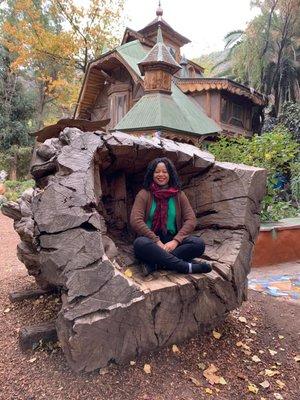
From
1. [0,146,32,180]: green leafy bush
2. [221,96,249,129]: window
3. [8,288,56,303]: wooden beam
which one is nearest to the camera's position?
[8,288,56,303]: wooden beam

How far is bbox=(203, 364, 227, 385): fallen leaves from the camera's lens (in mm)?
2416

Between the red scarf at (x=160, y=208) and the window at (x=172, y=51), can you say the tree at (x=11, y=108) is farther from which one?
the red scarf at (x=160, y=208)

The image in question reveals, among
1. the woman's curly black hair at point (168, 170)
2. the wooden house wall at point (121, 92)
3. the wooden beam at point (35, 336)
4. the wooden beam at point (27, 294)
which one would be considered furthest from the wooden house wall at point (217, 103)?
the wooden beam at point (35, 336)

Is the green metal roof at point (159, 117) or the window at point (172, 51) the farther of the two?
the window at point (172, 51)

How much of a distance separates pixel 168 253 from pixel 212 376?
962mm

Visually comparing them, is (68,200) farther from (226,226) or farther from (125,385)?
(226,226)

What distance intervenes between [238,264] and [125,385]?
1406mm

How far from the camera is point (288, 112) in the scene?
46.6 ft

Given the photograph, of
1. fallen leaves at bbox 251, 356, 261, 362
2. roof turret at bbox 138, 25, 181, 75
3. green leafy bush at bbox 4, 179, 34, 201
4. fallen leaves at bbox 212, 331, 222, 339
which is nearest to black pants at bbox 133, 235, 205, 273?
fallen leaves at bbox 212, 331, 222, 339

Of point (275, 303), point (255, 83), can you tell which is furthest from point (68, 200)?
point (255, 83)

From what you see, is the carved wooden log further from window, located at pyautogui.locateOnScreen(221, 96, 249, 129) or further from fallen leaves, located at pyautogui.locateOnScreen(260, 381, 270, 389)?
window, located at pyautogui.locateOnScreen(221, 96, 249, 129)

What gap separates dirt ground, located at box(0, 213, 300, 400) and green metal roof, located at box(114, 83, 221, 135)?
7.15m

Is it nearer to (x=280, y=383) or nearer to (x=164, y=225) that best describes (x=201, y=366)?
(x=280, y=383)

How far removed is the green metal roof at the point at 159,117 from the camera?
977cm
